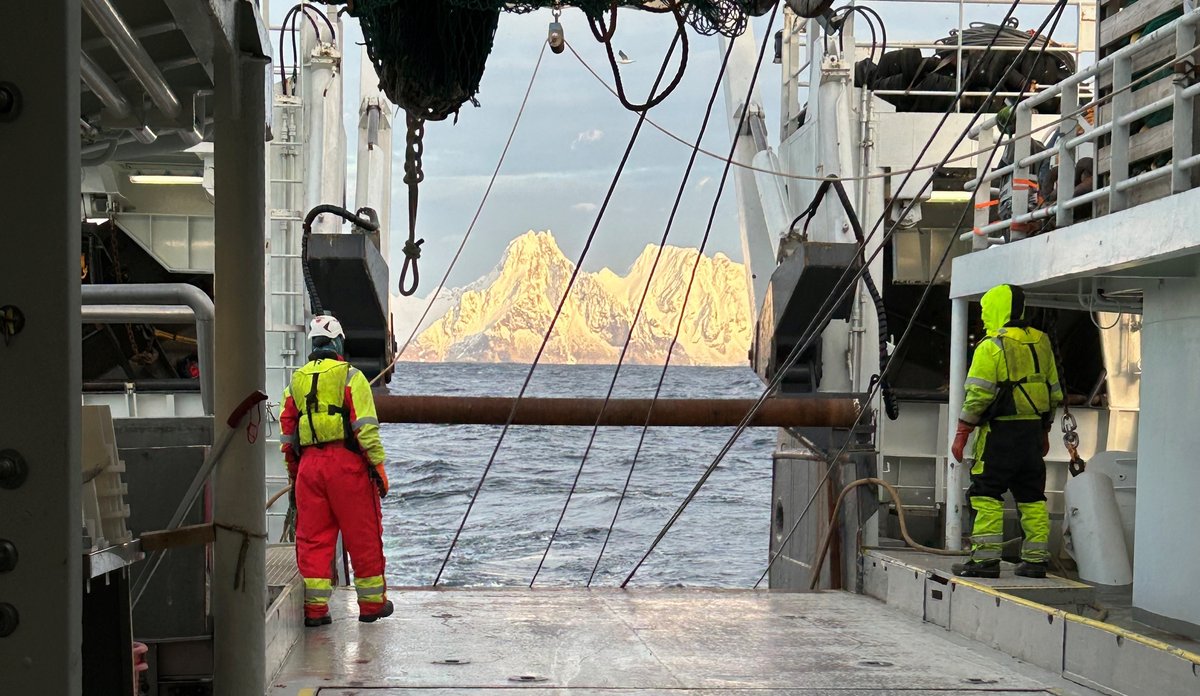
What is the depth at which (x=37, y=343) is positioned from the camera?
5.22 feet

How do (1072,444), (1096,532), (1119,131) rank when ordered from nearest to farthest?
(1119,131) → (1096,532) → (1072,444)

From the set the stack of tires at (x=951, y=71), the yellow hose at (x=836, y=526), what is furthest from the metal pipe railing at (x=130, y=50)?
the stack of tires at (x=951, y=71)

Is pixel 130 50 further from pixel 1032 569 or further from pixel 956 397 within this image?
pixel 956 397

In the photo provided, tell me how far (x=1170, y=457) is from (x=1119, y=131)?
1.75 meters

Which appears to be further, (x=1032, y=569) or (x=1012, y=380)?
(x=1032, y=569)

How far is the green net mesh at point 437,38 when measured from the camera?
16.6 ft

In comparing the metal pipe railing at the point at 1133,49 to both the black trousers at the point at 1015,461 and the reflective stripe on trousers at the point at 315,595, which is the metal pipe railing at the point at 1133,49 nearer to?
the black trousers at the point at 1015,461

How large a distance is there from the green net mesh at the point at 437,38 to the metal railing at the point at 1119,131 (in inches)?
96.4

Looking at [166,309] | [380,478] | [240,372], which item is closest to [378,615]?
[380,478]

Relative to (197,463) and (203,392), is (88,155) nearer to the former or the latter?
(203,392)

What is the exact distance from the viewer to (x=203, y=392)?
4.61 metres

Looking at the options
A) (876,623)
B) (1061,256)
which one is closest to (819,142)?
(1061,256)

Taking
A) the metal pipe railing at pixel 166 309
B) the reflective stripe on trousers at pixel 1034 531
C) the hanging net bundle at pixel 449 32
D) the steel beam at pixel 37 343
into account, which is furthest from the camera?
the reflective stripe on trousers at pixel 1034 531

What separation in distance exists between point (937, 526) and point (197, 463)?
31.1ft
